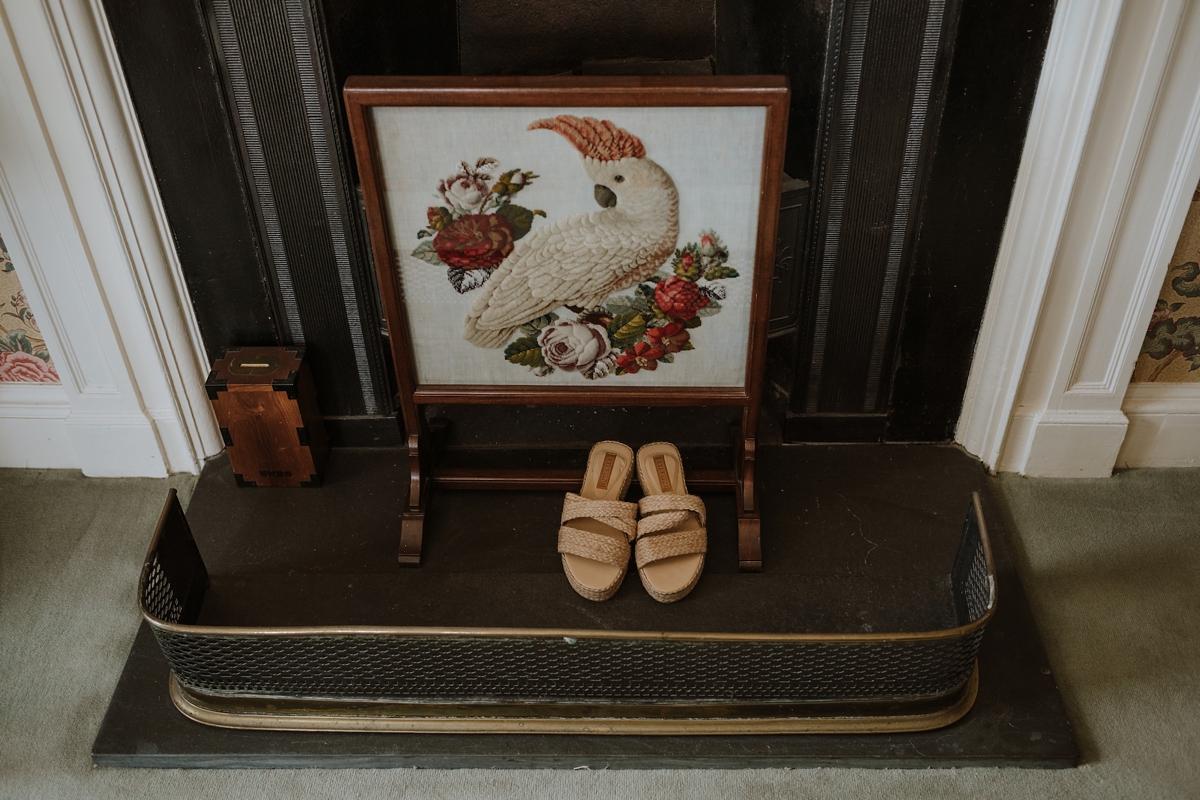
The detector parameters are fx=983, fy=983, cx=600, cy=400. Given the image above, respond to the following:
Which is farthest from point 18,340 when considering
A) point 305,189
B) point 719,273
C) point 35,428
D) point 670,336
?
point 719,273

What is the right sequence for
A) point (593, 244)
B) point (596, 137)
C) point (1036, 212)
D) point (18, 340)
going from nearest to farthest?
point (596, 137)
point (593, 244)
point (1036, 212)
point (18, 340)

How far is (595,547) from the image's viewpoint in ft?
6.24

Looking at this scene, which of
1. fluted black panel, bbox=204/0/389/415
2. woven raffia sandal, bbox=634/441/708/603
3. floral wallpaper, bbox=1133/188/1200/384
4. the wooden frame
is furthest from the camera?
floral wallpaper, bbox=1133/188/1200/384

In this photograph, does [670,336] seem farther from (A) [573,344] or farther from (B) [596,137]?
(B) [596,137]

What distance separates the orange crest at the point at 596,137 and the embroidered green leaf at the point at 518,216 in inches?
5.4

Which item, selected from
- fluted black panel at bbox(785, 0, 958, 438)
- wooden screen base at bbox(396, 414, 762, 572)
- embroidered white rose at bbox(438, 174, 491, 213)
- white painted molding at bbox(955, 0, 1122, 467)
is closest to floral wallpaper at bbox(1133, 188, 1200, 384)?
white painted molding at bbox(955, 0, 1122, 467)

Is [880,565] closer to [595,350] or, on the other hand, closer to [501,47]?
[595,350]

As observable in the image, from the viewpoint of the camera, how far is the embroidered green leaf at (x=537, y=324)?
1805mm

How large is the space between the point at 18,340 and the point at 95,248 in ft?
1.20

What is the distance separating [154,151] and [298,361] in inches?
19.5

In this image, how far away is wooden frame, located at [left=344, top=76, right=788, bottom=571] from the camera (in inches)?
60.9

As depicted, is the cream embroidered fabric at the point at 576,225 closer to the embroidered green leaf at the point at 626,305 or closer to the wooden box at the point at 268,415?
the embroidered green leaf at the point at 626,305

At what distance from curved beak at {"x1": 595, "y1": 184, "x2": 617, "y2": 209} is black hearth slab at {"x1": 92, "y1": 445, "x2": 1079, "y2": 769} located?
2.47 feet

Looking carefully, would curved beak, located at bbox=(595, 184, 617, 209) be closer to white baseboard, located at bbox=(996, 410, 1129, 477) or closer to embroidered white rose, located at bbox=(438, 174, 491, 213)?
embroidered white rose, located at bbox=(438, 174, 491, 213)
